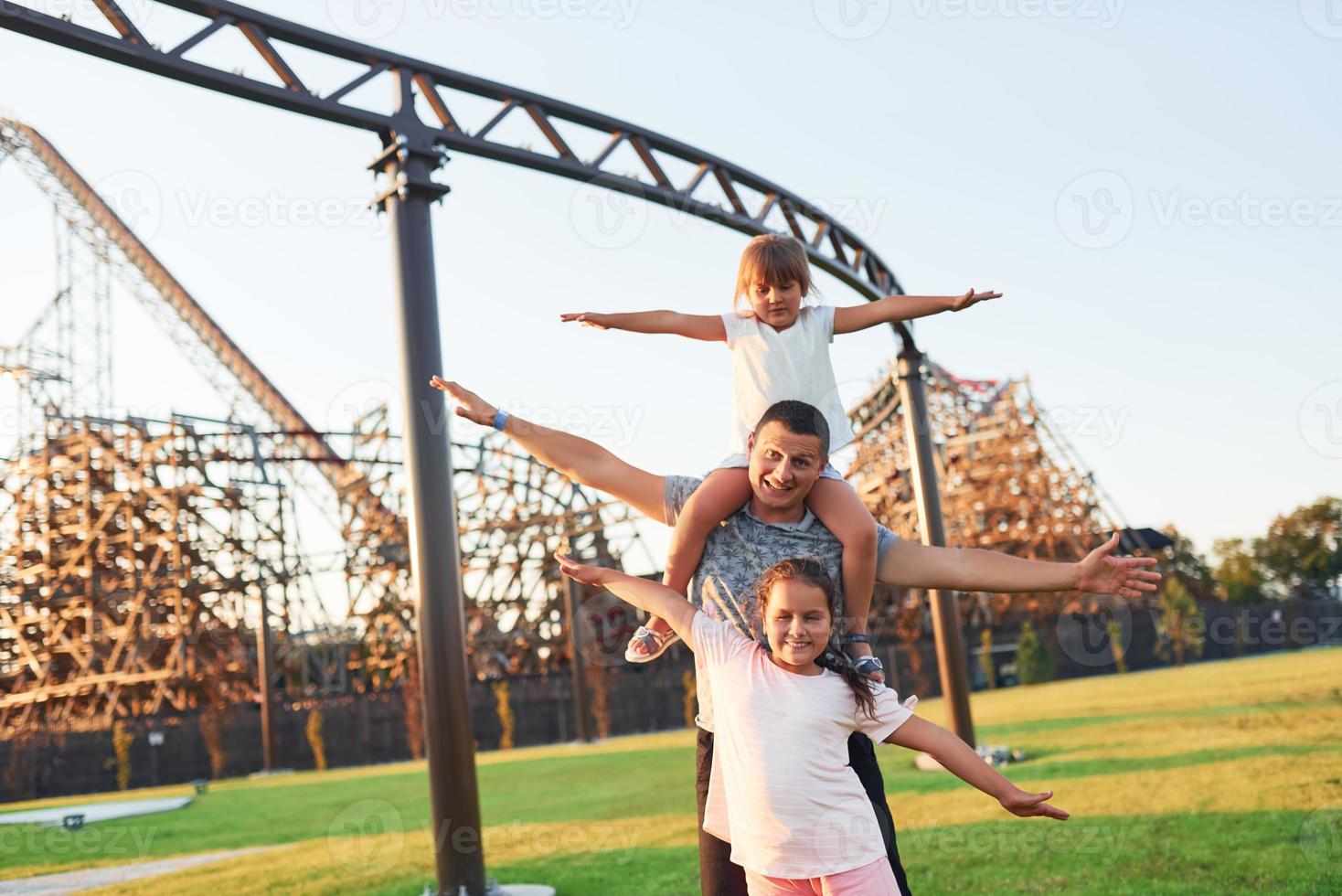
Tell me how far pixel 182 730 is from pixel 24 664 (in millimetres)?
7595

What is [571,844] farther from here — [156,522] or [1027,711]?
[156,522]

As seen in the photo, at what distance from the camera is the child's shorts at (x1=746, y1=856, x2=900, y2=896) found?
207 cm

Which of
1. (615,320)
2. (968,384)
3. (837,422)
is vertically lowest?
(837,422)

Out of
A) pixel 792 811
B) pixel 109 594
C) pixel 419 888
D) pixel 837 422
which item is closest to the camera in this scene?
pixel 792 811

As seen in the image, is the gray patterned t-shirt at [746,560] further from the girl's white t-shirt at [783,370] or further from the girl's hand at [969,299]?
the girl's hand at [969,299]

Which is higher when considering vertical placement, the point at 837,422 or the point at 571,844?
the point at 837,422

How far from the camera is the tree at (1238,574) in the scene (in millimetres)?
43719

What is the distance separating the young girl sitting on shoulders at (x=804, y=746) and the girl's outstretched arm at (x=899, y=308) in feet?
2.34

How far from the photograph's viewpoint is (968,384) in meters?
35.3

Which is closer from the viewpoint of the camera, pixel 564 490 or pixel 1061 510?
pixel 564 490

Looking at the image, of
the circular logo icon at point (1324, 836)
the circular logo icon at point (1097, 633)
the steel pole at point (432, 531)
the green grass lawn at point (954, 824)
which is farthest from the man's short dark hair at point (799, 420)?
the circular logo icon at point (1097, 633)

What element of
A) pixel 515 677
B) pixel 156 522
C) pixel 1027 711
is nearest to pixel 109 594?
pixel 156 522

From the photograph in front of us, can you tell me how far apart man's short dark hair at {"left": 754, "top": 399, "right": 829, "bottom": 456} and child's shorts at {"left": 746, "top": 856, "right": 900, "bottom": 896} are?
90cm

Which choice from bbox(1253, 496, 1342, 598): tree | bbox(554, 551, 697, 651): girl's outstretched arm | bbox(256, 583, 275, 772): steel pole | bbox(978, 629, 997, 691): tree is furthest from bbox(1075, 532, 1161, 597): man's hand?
bbox(1253, 496, 1342, 598): tree
